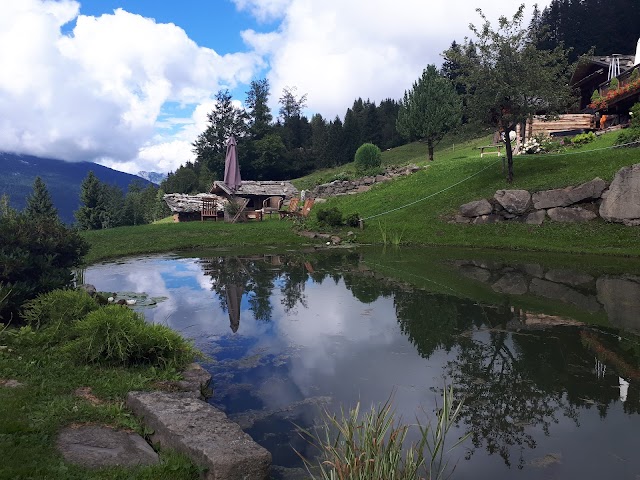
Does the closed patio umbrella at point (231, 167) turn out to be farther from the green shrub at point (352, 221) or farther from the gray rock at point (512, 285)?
the gray rock at point (512, 285)

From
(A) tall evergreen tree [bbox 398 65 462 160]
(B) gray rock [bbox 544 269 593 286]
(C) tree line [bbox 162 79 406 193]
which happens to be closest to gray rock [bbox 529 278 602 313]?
(B) gray rock [bbox 544 269 593 286]

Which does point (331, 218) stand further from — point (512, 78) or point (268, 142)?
point (268, 142)

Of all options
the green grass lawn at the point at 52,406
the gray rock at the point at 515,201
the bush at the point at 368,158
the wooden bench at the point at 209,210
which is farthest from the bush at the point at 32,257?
the bush at the point at 368,158

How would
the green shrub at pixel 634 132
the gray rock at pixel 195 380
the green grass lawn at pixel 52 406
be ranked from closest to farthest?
1. the green grass lawn at pixel 52 406
2. the gray rock at pixel 195 380
3. the green shrub at pixel 634 132

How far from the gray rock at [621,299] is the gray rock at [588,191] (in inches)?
266

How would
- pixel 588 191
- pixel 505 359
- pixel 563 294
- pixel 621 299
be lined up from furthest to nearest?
pixel 588 191
pixel 563 294
pixel 621 299
pixel 505 359

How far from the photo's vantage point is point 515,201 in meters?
18.6

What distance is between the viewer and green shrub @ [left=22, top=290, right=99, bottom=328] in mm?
6968

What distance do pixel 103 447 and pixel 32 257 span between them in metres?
5.16

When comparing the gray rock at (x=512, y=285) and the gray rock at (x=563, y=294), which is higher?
the gray rock at (x=512, y=285)

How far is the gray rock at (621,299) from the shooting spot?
8039mm

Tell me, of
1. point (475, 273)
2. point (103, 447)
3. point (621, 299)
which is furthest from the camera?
point (475, 273)

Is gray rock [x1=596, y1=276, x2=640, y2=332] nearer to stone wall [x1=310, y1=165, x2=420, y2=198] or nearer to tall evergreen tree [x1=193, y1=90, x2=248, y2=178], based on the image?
stone wall [x1=310, y1=165, x2=420, y2=198]

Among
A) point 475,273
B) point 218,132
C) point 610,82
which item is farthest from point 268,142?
point 475,273
